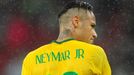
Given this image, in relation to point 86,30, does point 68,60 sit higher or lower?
lower

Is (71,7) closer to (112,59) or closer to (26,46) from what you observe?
(26,46)

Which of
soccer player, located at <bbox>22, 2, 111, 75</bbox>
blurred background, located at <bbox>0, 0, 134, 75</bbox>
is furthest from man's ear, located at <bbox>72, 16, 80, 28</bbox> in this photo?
blurred background, located at <bbox>0, 0, 134, 75</bbox>

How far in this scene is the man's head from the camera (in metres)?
2.49

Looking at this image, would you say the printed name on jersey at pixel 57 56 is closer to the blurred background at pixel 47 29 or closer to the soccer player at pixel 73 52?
the soccer player at pixel 73 52

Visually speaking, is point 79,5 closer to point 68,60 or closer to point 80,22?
point 80,22

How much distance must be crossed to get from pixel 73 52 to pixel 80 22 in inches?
6.5

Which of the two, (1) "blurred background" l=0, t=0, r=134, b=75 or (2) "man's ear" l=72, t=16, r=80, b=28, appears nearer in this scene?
(2) "man's ear" l=72, t=16, r=80, b=28

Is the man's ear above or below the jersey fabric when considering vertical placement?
above

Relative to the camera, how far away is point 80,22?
2.49 metres

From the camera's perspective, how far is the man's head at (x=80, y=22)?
249 centimetres

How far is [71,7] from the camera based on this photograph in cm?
254

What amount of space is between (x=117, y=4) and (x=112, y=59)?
5.96 feet

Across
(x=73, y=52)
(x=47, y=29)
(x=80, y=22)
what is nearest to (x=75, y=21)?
(x=80, y=22)

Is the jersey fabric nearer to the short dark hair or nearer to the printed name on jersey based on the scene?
the printed name on jersey
